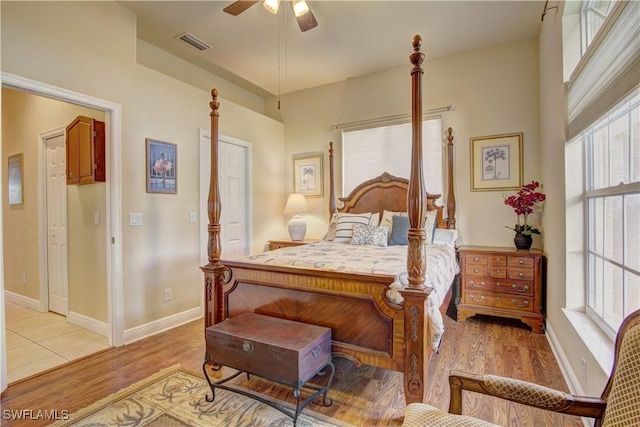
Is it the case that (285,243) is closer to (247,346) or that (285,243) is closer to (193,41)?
(247,346)

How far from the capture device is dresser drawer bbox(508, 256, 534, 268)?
305 cm

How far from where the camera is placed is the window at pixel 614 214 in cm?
150

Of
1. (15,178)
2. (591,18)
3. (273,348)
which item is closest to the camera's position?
(273,348)

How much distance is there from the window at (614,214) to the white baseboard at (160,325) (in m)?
3.57

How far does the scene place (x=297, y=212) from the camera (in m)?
4.52

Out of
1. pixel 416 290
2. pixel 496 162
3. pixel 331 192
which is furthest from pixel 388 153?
pixel 416 290

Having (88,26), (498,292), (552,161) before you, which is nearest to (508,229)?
(498,292)

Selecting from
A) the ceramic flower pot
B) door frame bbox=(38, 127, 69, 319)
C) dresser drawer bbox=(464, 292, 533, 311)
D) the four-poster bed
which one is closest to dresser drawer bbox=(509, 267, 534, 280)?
dresser drawer bbox=(464, 292, 533, 311)

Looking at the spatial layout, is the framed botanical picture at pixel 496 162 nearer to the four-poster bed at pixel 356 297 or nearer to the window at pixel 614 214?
the window at pixel 614 214

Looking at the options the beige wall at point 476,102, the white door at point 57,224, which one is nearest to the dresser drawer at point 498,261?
the beige wall at point 476,102

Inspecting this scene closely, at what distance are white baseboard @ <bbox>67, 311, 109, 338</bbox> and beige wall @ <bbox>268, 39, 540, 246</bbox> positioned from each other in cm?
389

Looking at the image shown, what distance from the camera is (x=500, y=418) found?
5.76 ft

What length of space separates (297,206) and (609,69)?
11.6 feet

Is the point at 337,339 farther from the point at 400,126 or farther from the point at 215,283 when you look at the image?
the point at 400,126
